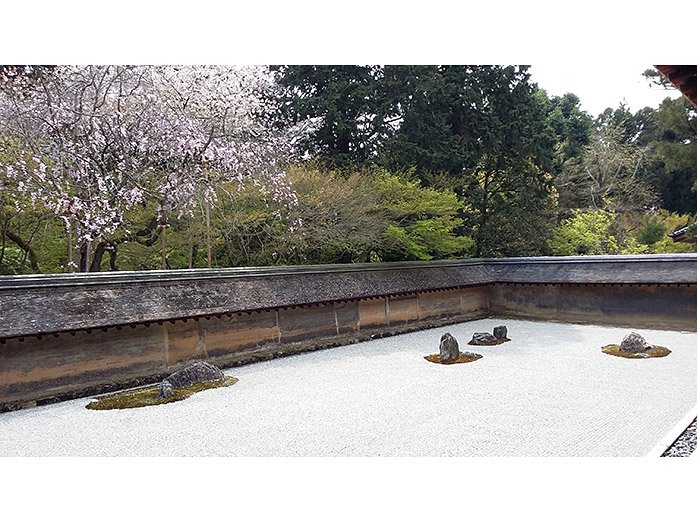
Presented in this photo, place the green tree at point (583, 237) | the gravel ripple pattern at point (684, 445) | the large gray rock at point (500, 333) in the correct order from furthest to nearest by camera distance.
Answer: the green tree at point (583, 237) < the large gray rock at point (500, 333) < the gravel ripple pattern at point (684, 445)

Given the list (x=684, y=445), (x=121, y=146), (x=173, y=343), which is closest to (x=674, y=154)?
(x=684, y=445)

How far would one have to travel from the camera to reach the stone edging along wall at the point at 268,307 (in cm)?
664

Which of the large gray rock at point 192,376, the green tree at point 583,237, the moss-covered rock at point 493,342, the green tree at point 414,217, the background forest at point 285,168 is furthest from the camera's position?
the green tree at point 583,237

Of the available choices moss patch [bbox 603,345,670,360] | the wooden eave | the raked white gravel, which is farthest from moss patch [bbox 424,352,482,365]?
the wooden eave

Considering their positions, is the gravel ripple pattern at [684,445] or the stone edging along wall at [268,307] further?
the stone edging along wall at [268,307]

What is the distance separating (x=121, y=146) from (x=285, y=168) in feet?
12.1

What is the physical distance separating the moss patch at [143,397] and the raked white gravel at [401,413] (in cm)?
17

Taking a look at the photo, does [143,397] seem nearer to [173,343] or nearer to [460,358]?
[173,343]

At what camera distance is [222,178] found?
37.8ft

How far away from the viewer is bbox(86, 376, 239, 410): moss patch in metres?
6.38

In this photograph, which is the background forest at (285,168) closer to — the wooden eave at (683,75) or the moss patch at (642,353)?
the moss patch at (642,353)

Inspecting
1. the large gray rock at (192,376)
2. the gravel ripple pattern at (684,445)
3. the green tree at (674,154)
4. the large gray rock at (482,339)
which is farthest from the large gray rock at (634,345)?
the green tree at (674,154)
